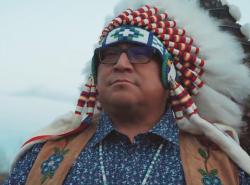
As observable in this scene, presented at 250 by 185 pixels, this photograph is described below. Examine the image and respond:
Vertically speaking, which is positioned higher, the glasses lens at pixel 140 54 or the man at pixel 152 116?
the glasses lens at pixel 140 54

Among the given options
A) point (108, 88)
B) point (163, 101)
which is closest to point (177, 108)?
point (163, 101)

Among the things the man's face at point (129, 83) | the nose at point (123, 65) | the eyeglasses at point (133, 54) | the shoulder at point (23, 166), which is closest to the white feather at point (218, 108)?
the man's face at point (129, 83)

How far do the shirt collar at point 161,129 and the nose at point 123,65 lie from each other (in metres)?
0.34

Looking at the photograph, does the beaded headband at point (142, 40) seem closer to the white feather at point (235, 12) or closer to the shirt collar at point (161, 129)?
the shirt collar at point (161, 129)

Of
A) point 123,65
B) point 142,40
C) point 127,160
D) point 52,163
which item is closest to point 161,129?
point 127,160

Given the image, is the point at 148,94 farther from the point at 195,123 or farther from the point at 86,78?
the point at 86,78

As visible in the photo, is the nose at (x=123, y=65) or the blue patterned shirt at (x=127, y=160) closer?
the blue patterned shirt at (x=127, y=160)

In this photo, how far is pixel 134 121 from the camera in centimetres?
252

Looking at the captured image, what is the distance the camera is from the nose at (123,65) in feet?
7.94

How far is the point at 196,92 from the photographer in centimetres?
272

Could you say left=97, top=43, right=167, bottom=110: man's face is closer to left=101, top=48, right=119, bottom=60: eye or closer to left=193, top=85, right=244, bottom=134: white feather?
left=101, top=48, right=119, bottom=60: eye

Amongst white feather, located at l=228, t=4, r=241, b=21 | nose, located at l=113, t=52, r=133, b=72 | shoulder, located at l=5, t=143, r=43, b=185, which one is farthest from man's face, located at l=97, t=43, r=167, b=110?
white feather, located at l=228, t=4, r=241, b=21

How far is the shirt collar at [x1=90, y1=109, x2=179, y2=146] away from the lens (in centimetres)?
242

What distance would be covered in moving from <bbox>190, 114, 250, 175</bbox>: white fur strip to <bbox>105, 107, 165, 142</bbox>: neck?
9.1 inches
